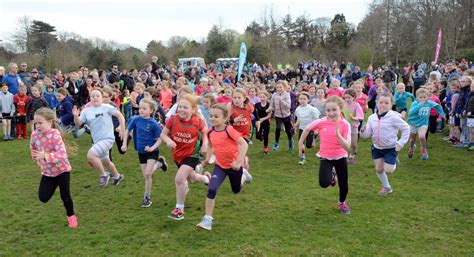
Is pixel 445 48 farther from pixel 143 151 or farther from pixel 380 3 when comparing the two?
pixel 143 151

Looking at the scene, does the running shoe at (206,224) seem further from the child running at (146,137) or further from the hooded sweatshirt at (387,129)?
the hooded sweatshirt at (387,129)

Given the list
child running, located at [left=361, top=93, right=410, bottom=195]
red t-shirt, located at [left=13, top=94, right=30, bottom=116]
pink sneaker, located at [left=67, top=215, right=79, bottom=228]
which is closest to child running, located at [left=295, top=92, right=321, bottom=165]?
child running, located at [left=361, top=93, right=410, bottom=195]

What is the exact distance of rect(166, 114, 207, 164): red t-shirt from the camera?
5.96 meters

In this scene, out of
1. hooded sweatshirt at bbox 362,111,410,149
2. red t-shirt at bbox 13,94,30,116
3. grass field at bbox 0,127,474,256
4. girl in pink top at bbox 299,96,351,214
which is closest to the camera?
grass field at bbox 0,127,474,256

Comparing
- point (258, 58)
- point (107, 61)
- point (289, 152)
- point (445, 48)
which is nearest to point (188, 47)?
point (258, 58)

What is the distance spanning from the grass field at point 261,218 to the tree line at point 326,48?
30855mm

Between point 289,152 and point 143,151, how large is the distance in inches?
205

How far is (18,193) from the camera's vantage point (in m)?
7.55

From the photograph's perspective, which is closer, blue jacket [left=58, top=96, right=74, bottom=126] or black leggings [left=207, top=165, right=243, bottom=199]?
black leggings [left=207, top=165, right=243, bottom=199]

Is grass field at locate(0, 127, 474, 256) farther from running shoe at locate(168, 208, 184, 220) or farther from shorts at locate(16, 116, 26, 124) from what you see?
shorts at locate(16, 116, 26, 124)

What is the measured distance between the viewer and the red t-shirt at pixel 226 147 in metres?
5.61

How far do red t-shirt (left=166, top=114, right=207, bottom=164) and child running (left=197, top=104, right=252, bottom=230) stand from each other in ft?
1.09

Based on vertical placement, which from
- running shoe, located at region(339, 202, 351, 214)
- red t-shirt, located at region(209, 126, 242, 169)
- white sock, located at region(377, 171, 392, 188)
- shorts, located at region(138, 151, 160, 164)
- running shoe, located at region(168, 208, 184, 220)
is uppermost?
red t-shirt, located at region(209, 126, 242, 169)

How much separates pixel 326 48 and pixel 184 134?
60739 mm
